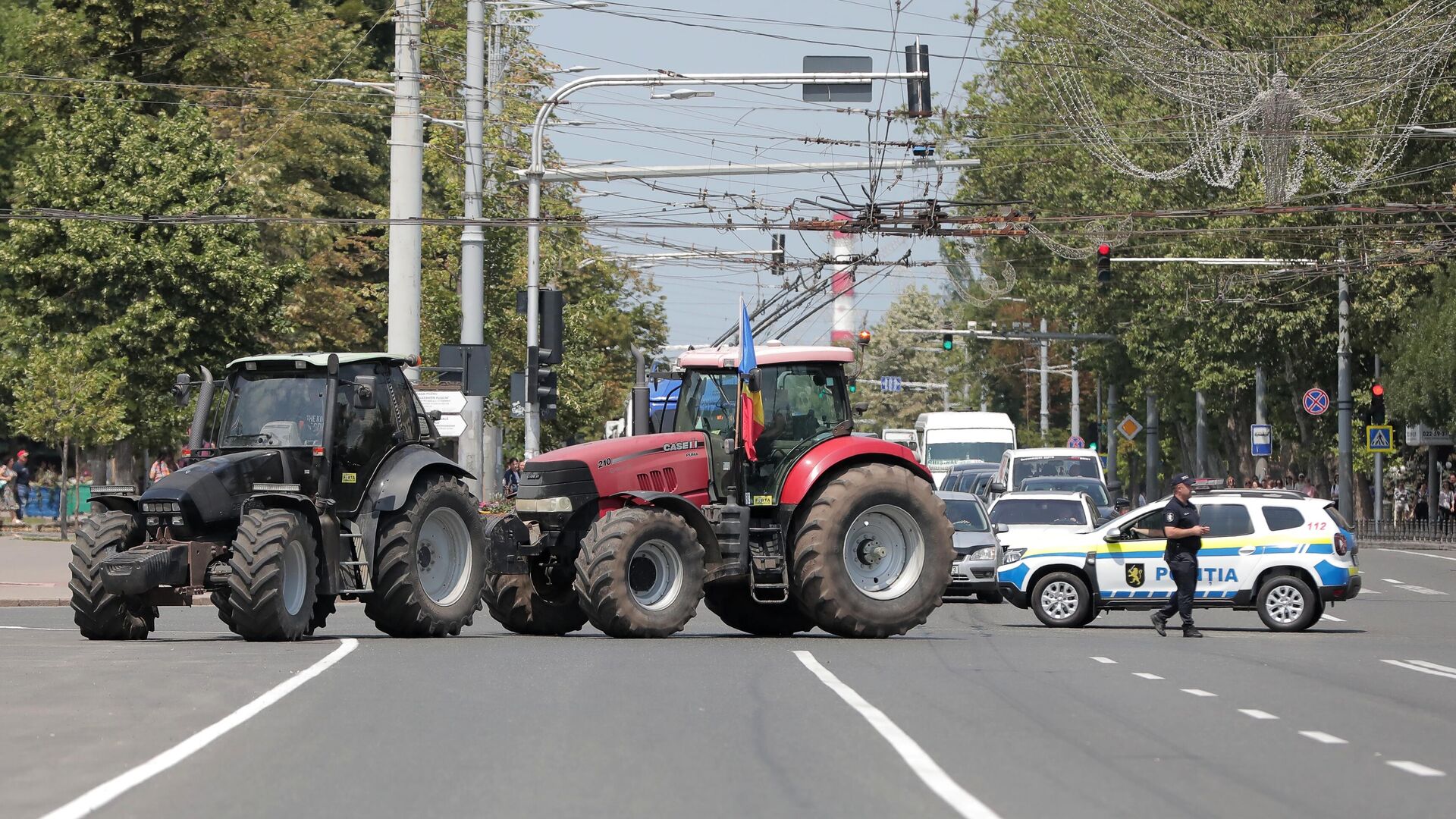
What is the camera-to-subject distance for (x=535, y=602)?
20656mm

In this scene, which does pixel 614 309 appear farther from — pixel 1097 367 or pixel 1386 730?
pixel 1386 730

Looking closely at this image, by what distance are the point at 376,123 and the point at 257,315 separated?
1826 centimetres

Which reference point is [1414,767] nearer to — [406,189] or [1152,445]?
[406,189]

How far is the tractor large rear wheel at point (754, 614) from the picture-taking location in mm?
20688

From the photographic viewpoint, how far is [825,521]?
763 inches

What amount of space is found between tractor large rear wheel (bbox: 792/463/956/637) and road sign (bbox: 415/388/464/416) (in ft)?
49.0

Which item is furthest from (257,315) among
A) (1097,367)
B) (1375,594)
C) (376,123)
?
(1097,367)

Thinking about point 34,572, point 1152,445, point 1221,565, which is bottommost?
point 34,572

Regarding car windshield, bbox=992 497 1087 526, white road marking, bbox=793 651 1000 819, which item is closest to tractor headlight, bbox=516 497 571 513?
white road marking, bbox=793 651 1000 819

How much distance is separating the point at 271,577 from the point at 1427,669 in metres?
10.1

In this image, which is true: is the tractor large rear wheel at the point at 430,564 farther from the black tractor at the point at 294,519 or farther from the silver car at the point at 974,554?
the silver car at the point at 974,554

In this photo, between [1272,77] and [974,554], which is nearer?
[974,554]

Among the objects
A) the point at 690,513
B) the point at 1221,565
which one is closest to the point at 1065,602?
the point at 1221,565

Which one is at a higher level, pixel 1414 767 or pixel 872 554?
pixel 872 554
